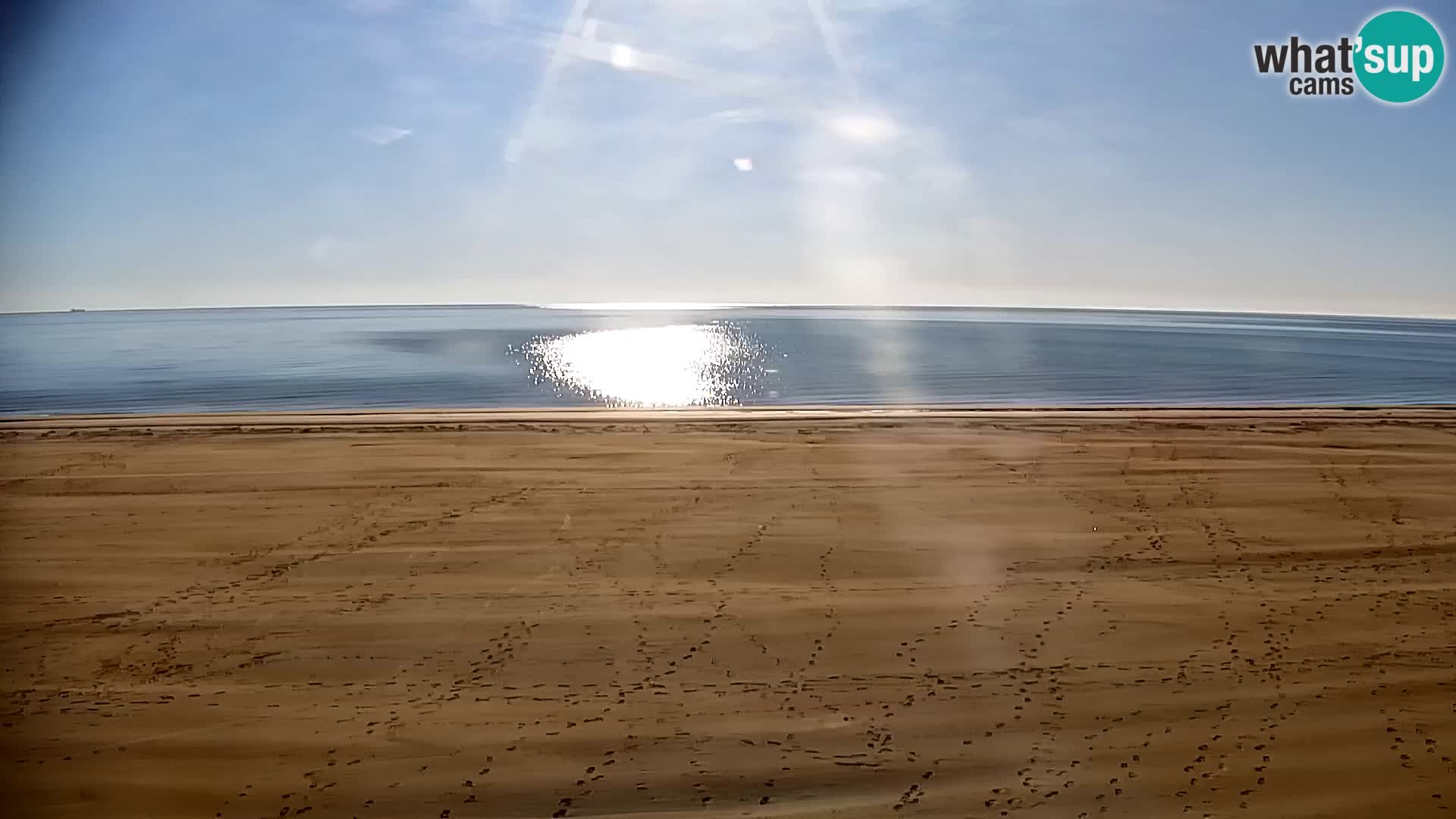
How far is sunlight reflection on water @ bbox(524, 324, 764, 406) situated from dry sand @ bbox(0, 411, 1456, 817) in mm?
19252

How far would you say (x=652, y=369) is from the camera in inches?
1925

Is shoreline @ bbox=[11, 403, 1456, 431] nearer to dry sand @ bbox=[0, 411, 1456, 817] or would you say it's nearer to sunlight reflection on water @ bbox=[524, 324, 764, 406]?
dry sand @ bbox=[0, 411, 1456, 817]

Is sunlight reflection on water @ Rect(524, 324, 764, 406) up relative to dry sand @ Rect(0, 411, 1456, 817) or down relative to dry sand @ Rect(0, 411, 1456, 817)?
down

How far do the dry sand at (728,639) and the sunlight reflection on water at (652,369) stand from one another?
63.2 ft

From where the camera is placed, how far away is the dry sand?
4.41 metres

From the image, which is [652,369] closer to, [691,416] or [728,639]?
[691,416]

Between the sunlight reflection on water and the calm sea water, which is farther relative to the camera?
the sunlight reflection on water

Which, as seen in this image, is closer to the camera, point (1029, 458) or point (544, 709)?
point (544, 709)

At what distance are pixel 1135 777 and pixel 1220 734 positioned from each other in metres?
0.76

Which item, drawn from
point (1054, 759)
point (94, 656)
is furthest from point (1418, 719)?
point (94, 656)

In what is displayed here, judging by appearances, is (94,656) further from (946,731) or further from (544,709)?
(946,731)

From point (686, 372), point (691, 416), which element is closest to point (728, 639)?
point (691, 416)

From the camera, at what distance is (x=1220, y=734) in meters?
4.79

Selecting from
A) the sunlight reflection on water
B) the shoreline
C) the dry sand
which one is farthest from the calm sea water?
the dry sand
